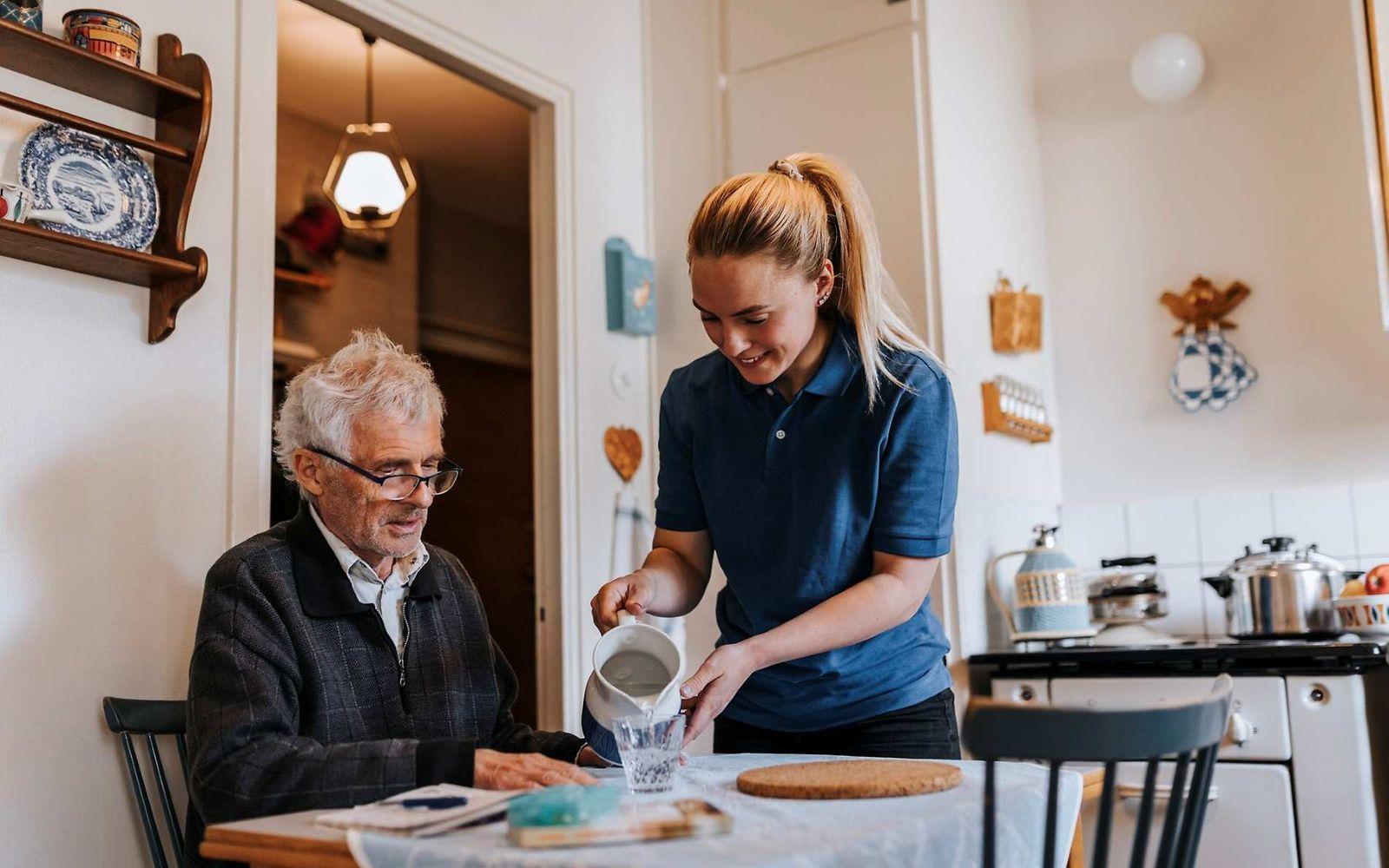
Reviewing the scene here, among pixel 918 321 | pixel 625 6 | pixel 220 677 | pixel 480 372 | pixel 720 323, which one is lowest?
pixel 220 677

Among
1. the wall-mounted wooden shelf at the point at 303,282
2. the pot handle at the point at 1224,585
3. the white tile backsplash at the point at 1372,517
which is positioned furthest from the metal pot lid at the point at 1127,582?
the wall-mounted wooden shelf at the point at 303,282

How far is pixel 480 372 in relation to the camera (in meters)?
5.57

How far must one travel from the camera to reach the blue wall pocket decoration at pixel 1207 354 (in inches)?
124

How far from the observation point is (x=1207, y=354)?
319cm

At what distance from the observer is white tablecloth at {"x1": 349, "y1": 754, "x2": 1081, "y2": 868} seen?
979mm

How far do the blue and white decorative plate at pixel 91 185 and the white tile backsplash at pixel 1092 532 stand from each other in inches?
92.9

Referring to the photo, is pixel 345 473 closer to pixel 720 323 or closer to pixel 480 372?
pixel 720 323

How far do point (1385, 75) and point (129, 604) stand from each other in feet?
8.89

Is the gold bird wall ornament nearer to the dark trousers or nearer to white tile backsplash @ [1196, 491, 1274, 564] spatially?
white tile backsplash @ [1196, 491, 1274, 564]

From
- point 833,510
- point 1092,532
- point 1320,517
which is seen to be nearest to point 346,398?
point 833,510

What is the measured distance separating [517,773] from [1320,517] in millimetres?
2378

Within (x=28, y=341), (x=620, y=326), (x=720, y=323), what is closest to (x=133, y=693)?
(x=28, y=341)

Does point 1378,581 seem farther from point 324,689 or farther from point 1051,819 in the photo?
point 324,689

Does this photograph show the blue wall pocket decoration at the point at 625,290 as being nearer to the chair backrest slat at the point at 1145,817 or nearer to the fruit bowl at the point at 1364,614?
the fruit bowl at the point at 1364,614
